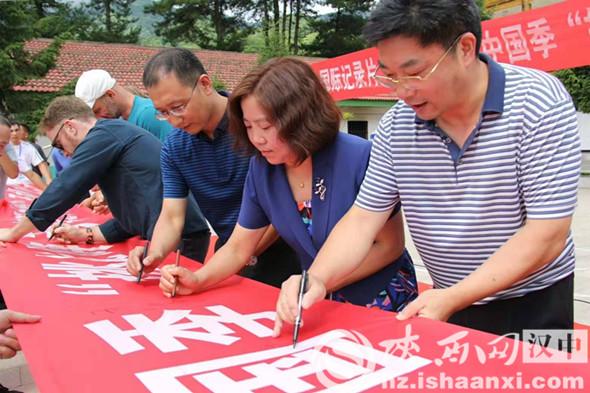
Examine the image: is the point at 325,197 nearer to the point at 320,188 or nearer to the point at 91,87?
the point at 320,188

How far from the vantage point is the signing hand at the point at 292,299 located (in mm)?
1163

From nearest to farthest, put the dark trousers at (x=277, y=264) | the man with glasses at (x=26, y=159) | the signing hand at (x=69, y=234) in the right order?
the dark trousers at (x=277, y=264), the signing hand at (x=69, y=234), the man with glasses at (x=26, y=159)

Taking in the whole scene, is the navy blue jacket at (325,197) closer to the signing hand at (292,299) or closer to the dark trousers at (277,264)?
the signing hand at (292,299)

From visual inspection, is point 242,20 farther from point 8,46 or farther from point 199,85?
point 199,85

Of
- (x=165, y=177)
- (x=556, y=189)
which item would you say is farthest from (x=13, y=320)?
(x=556, y=189)

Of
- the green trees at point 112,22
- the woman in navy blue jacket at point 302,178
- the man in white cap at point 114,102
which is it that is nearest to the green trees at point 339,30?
the green trees at point 112,22

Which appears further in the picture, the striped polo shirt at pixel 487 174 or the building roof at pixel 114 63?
the building roof at pixel 114 63

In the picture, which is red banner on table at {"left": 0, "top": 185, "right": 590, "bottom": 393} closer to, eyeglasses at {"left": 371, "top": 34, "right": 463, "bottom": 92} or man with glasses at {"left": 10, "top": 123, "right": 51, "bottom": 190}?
eyeglasses at {"left": 371, "top": 34, "right": 463, "bottom": 92}

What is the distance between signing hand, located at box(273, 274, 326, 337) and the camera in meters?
1.16

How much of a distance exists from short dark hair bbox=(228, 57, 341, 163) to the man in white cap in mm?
1476

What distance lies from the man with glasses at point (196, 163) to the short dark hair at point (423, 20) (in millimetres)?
742

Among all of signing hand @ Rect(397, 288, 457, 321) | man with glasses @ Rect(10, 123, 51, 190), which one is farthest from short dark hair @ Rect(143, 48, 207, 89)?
man with glasses @ Rect(10, 123, 51, 190)

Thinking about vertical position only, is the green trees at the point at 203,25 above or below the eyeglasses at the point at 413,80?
above

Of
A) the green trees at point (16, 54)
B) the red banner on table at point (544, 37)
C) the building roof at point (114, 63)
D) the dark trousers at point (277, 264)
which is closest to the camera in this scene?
the dark trousers at point (277, 264)
